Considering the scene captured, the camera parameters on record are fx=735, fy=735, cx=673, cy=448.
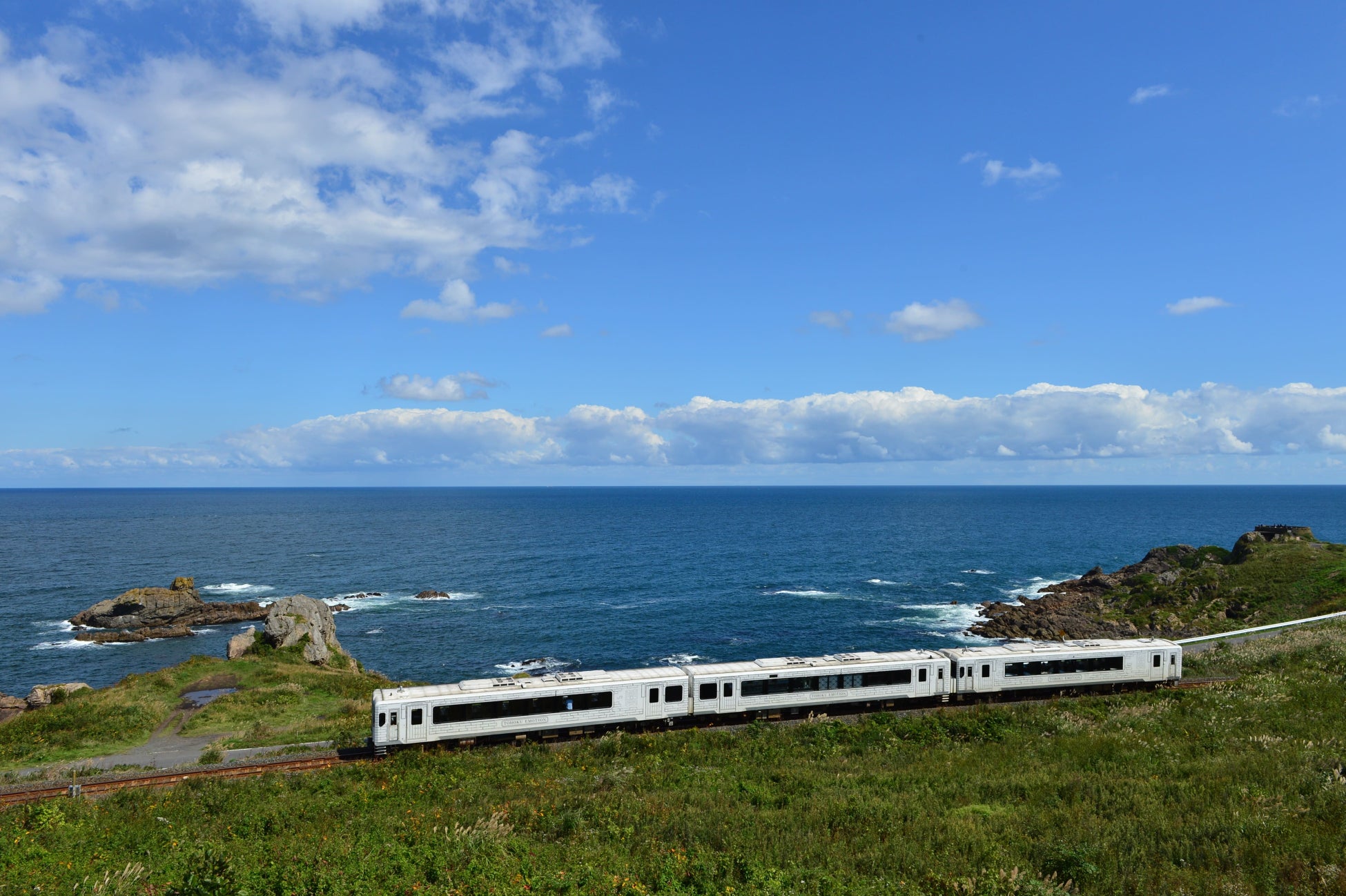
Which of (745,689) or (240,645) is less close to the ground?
(745,689)

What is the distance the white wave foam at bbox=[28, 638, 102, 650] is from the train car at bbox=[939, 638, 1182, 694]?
238ft

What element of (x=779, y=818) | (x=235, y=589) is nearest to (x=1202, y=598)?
(x=779, y=818)

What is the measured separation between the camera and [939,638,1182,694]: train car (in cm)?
3559

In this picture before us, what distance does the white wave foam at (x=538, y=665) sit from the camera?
56750 mm

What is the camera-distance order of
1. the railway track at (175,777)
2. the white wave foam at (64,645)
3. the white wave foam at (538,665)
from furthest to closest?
the white wave foam at (64,645), the white wave foam at (538,665), the railway track at (175,777)

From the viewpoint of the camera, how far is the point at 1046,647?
122 feet

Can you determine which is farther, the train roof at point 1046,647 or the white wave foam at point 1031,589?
the white wave foam at point 1031,589

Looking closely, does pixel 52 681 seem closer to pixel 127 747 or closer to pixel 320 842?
pixel 127 747

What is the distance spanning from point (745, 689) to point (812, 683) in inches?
126

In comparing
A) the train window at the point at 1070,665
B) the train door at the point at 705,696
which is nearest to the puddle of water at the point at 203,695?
the train door at the point at 705,696

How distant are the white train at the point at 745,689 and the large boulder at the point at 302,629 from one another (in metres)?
29.8

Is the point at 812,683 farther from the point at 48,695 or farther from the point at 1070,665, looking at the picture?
the point at 48,695

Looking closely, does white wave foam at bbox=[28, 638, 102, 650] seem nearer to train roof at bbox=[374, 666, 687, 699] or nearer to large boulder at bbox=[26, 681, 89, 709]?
large boulder at bbox=[26, 681, 89, 709]

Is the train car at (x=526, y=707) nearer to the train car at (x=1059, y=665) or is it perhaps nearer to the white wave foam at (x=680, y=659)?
the train car at (x=1059, y=665)
